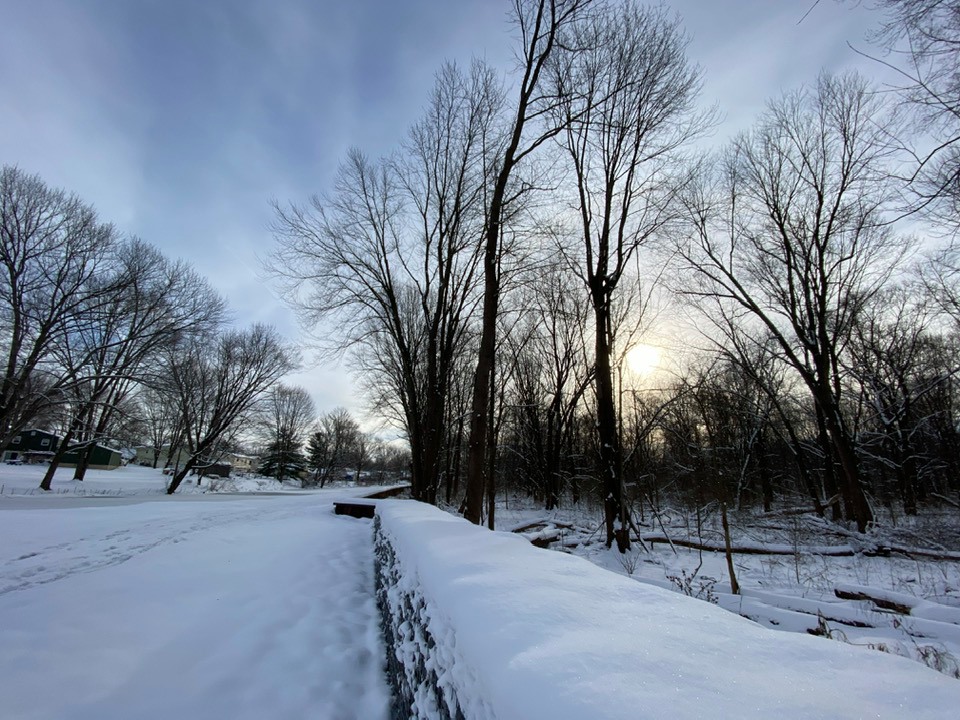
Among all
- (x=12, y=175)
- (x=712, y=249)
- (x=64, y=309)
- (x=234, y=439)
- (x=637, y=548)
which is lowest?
(x=637, y=548)

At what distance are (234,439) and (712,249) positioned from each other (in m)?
27.3

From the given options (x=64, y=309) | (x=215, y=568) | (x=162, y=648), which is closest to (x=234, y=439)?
(x=64, y=309)

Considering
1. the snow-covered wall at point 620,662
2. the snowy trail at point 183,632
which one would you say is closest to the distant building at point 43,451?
the snowy trail at point 183,632

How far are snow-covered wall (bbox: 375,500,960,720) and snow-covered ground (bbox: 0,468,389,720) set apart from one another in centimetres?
96

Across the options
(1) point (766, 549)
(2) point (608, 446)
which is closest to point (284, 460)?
(2) point (608, 446)

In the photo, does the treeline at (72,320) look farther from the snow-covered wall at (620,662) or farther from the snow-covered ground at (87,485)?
the snow-covered wall at (620,662)

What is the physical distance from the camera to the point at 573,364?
20500mm

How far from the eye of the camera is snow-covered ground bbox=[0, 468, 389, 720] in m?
2.18

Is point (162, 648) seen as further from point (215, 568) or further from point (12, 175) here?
point (12, 175)

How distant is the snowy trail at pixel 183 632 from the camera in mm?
2180

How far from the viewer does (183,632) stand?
111 inches

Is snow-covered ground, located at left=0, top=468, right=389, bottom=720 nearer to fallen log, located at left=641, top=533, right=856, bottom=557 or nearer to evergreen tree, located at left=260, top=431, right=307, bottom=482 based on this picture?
fallen log, located at left=641, top=533, right=856, bottom=557

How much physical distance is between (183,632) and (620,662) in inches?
127

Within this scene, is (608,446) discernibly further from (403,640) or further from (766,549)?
(403,640)
